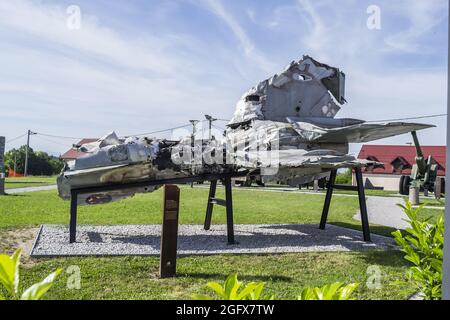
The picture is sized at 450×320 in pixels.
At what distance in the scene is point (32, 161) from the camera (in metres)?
48.1

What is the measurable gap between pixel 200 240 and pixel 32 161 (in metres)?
43.8

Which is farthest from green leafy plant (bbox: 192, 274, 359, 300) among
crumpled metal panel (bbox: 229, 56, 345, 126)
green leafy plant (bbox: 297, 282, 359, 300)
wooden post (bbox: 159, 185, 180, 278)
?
crumpled metal panel (bbox: 229, 56, 345, 126)

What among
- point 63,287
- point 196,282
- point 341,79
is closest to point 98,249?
point 63,287

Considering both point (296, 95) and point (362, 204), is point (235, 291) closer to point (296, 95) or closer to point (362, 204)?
point (362, 204)

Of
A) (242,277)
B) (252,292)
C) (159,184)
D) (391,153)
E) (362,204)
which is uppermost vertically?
(391,153)

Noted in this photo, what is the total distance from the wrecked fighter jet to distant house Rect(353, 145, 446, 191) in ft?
105

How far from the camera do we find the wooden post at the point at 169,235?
694 centimetres

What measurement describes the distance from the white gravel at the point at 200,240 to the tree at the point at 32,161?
128ft

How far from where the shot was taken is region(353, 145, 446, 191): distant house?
4159 cm

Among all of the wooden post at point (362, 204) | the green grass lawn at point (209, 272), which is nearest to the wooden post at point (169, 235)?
the green grass lawn at point (209, 272)

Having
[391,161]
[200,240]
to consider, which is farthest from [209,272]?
[391,161]

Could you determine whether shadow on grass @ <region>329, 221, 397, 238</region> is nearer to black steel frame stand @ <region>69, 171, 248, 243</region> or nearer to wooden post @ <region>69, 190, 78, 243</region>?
black steel frame stand @ <region>69, 171, 248, 243</region>

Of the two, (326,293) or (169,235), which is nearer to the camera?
(326,293)
